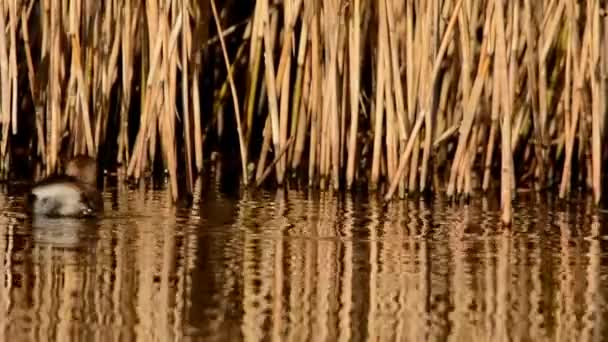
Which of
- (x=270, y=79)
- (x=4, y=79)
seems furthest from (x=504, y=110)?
(x=4, y=79)

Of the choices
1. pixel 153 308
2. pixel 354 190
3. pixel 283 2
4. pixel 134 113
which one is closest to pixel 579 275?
pixel 153 308

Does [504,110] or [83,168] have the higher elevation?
[504,110]

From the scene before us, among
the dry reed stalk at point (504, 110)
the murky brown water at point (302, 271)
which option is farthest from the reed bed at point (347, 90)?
the murky brown water at point (302, 271)

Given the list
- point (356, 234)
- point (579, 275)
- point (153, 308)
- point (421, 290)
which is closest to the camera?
point (153, 308)

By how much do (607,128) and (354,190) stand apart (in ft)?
4.85

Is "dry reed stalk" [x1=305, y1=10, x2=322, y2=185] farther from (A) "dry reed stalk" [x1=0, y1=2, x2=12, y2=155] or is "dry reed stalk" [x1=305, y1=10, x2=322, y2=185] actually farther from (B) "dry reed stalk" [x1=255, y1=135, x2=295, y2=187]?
(A) "dry reed stalk" [x1=0, y1=2, x2=12, y2=155]

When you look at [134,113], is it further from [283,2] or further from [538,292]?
[538,292]

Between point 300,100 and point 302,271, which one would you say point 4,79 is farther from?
point 302,271

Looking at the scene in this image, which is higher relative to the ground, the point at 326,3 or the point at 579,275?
the point at 326,3

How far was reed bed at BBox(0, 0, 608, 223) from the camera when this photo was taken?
7.72m

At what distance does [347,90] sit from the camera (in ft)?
26.9

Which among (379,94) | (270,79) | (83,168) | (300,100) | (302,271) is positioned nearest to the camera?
(302,271)

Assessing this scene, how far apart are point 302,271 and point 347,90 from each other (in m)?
2.34

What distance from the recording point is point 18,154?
9.00m
